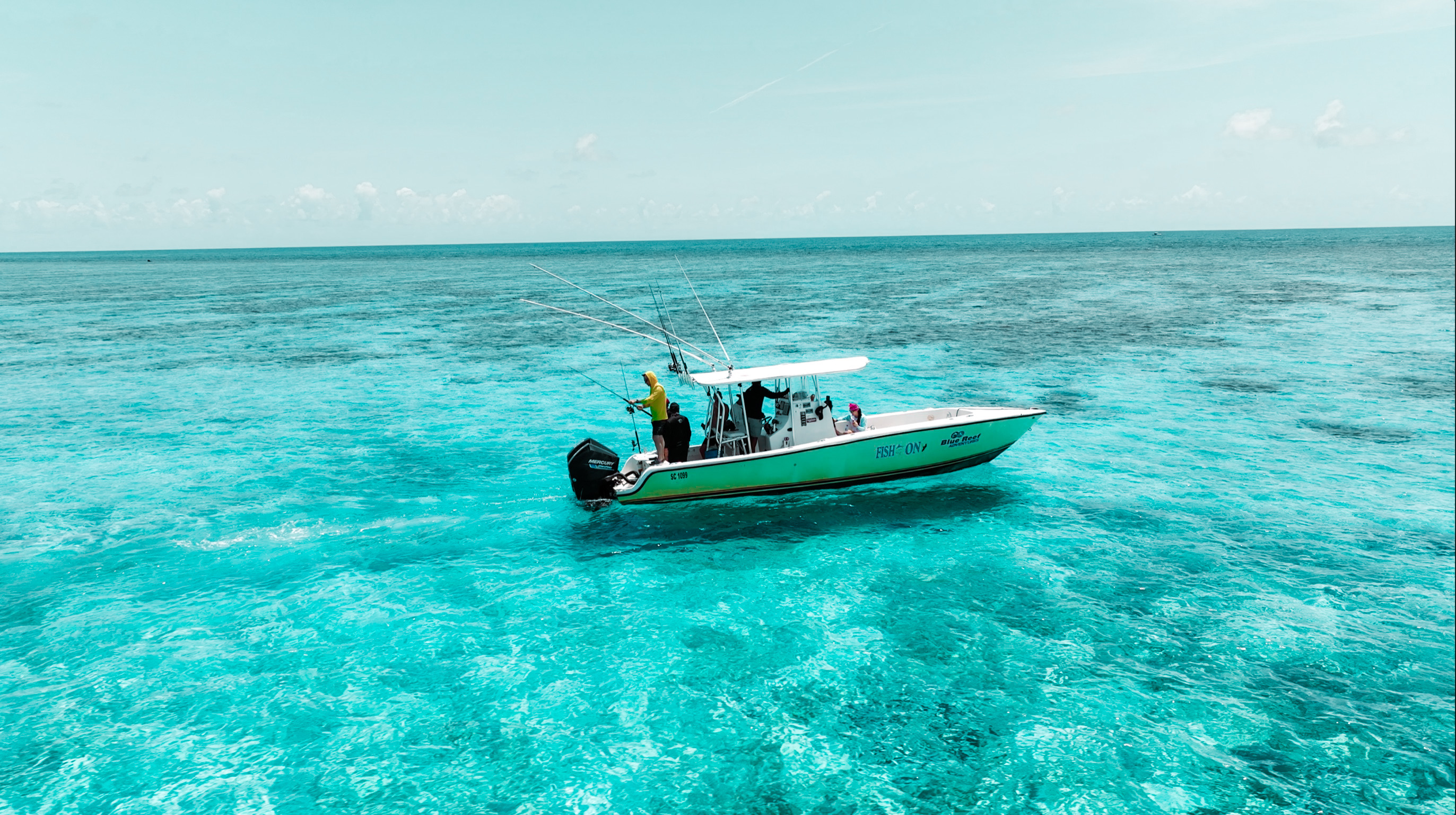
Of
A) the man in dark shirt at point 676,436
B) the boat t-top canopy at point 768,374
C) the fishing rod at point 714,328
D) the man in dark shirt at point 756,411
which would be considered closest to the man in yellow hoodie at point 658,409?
the man in dark shirt at point 676,436

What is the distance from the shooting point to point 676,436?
53.3ft

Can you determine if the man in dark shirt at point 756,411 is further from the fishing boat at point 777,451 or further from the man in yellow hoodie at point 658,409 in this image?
the man in yellow hoodie at point 658,409

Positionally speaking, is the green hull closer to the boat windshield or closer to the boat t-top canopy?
the boat windshield

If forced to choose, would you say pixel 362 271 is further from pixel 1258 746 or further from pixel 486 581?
pixel 1258 746

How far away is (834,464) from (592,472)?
491 centimetres

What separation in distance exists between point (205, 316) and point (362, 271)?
76023mm

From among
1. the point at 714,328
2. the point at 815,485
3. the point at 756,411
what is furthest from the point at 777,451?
the point at 714,328

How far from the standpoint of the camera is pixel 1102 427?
23.0 m

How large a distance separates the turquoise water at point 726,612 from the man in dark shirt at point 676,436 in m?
1.27

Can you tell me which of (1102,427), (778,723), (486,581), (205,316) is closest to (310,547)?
(486,581)

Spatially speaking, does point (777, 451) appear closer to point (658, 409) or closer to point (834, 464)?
point (834, 464)

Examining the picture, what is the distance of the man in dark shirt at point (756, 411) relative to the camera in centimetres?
1656

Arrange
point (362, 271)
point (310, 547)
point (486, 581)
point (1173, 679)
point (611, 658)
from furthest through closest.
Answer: point (362, 271)
point (310, 547)
point (486, 581)
point (611, 658)
point (1173, 679)

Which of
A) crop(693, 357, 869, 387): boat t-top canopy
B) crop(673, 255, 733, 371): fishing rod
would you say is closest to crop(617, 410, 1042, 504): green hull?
crop(693, 357, 869, 387): boat t-top canopy
